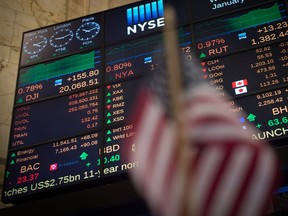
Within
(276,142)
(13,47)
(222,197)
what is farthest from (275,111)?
(13,47)

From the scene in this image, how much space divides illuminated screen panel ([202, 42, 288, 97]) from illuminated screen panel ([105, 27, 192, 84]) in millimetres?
489

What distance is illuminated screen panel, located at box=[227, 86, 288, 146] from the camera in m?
5.48

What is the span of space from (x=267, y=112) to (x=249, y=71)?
595mm

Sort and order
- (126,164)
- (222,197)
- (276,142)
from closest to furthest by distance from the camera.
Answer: (222,197) < (276,142) < (126,164)

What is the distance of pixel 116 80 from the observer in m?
6.58

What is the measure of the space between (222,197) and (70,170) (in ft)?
10.6

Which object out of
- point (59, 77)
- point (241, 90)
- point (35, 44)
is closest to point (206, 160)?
point (241, 90)

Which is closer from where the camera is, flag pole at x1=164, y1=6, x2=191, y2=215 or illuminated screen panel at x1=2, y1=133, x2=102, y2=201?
flag pole at x1=164, y1=6, x2=191, y2=215

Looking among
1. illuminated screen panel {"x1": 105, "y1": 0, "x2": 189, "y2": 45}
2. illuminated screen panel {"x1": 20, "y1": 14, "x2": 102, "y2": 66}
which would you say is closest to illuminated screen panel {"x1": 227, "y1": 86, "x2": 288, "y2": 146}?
illuminated screen panel {"x1": 105, "y1": 0, "x2": 189, "y2": 45}

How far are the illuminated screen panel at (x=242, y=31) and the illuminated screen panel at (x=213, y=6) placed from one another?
124 mm

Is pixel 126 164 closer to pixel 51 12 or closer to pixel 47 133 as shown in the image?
pixel 47 133

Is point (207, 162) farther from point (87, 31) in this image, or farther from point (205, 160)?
point (87, 31)

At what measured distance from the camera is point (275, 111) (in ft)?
18.4

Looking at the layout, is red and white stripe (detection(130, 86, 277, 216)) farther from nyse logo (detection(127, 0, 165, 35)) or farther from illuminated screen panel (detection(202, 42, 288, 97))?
nyse logo (detection(127, 0, 165, 35))
